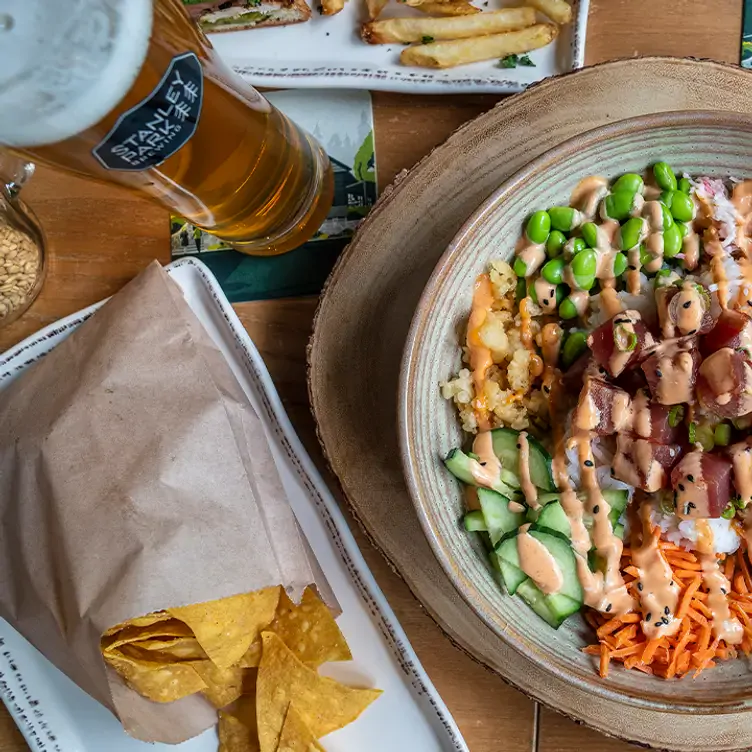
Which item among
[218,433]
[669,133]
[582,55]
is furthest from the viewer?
[582,55]

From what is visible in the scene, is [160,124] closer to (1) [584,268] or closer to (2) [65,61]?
(2) [65,61]

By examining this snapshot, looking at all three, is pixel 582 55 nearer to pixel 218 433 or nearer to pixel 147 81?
pixel 147 81

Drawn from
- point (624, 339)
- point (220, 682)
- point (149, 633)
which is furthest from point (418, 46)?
point (220, 682)

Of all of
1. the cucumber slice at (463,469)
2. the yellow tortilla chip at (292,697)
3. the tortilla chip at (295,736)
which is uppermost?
the cucumber slice at (463,469)

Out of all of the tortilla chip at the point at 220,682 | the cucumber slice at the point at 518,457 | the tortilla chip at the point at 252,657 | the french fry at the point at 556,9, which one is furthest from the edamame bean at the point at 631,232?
the tortilla chip at the point at 220,682

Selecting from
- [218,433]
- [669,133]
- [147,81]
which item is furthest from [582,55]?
[218,433]

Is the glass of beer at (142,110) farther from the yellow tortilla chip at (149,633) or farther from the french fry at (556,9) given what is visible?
the yellow tortilla chip at (149,633)

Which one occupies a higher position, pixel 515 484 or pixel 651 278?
pixel 651 278
